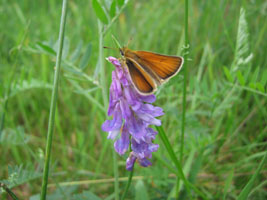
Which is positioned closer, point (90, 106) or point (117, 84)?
point (117, 84)

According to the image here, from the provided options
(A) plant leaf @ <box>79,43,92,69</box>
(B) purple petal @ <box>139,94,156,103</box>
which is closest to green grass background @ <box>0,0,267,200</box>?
(A) plant leaf @ <box>79,43,92,69</box>

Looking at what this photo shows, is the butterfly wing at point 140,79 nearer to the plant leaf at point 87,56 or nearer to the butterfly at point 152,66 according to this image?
the butterfly at point 152,66

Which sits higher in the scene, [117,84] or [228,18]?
[228,18]

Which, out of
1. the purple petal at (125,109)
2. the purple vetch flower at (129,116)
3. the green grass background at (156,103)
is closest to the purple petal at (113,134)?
the purple vetch flower at (129,116)

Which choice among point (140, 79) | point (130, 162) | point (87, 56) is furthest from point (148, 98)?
point (87, 56)

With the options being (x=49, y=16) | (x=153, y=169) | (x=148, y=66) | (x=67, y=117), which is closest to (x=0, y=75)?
(x=67, y=117)

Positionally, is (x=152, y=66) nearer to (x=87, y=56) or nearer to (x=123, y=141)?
(x=123, y=141)

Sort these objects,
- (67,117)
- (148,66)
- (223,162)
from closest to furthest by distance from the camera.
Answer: (148,66), (223,162), (67,117)

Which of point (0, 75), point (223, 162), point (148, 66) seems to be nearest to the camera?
point (148, 66)

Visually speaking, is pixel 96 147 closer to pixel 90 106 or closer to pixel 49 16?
pixel 90 106
